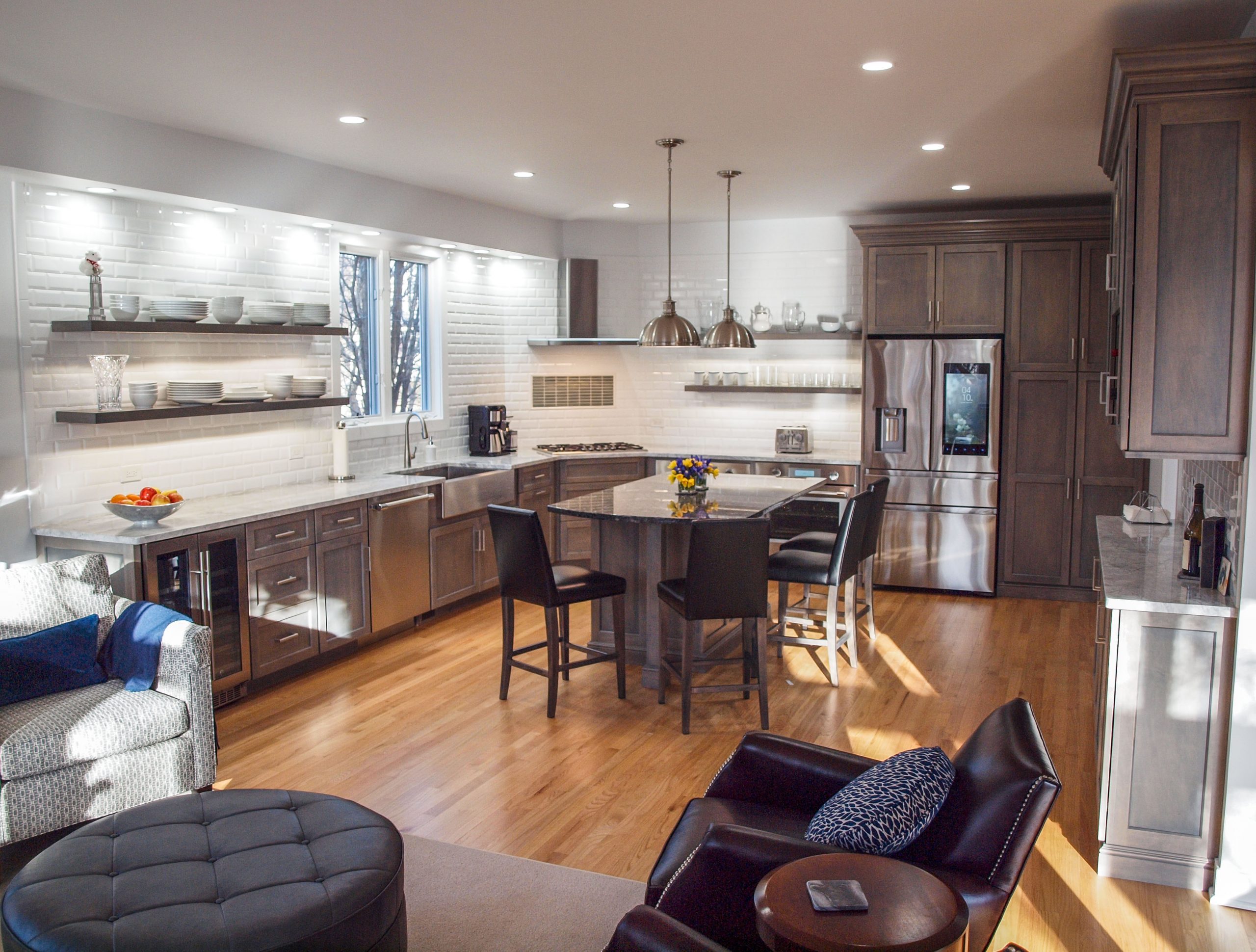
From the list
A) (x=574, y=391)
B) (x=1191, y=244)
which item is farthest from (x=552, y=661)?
(x=574, y=391)

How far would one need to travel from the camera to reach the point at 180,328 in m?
4.97

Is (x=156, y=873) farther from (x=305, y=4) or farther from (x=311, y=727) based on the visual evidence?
(x=305, y=4)

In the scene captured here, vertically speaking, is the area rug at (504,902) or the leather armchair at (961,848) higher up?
the leather armchair at (961,848)

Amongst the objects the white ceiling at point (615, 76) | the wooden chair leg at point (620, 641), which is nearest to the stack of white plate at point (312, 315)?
the white ceiling at point (615, 76)

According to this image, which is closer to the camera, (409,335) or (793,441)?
(409,335)

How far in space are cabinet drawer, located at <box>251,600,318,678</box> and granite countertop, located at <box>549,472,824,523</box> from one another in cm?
144

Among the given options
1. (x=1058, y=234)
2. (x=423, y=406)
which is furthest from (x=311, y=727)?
(x=1058, y=234)

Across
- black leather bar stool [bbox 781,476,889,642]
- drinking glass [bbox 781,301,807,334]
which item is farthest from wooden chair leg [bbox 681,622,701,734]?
drinking glass [bbox 781,301,807,334]

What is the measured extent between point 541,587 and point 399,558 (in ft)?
5.42

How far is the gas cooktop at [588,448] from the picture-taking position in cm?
818

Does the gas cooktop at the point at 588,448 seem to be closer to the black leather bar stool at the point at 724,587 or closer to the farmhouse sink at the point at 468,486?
the farmhouse sink at the point at 468,486

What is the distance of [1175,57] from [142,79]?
12.4 feet

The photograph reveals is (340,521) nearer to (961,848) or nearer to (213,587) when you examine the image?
(213,587)

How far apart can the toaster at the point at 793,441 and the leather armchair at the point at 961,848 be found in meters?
5.56
